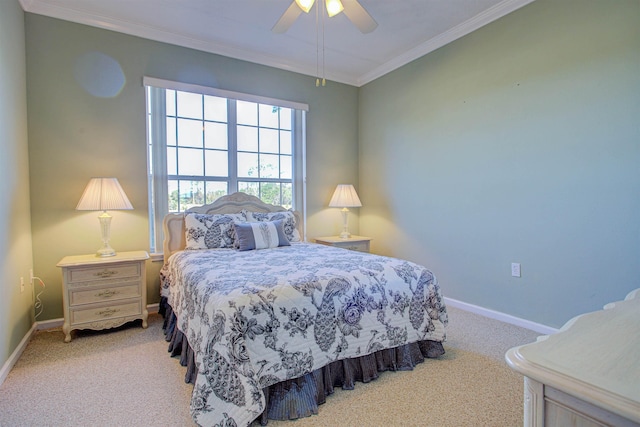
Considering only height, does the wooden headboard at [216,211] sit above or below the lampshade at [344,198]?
below

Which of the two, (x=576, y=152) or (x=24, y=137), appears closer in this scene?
(x=576, y=152)

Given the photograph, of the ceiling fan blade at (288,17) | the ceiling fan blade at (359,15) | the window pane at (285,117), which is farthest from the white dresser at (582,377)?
the window pane at (285,117)

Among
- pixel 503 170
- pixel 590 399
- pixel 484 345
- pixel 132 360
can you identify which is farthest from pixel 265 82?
pixel 590 399

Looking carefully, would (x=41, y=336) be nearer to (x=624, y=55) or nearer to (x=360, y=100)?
(x=360, y=100)

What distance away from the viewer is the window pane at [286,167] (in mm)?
4223

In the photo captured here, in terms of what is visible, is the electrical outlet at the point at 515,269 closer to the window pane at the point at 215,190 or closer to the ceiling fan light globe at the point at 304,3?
the ceiling fan light globe at the point at 304,3

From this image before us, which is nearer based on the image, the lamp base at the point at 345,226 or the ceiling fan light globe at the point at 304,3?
the ceiling fan light globe at the point at 304,3

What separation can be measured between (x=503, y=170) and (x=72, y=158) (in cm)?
392

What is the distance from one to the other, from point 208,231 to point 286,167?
1435mm

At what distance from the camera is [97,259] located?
2.81 m

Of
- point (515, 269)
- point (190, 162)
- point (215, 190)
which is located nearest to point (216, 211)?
point (215, 190)

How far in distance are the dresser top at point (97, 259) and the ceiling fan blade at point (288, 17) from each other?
7.27 feet

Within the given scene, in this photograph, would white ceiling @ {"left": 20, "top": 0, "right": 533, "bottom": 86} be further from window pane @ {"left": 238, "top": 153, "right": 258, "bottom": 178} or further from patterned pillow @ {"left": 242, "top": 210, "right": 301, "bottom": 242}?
patterned pillow @ {"left": 242, "top": 210, "right": 301, "bottom": 242}

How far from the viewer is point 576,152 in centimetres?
255
